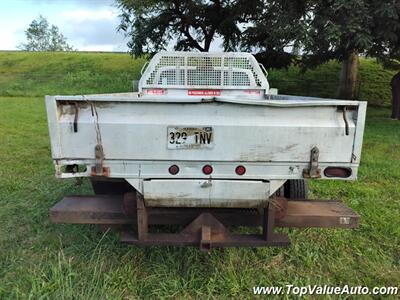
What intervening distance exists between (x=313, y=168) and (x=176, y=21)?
15.8 m

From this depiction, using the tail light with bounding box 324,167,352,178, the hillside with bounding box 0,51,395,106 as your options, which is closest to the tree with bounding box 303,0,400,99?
the tail light with bounding box 324,167,352,178

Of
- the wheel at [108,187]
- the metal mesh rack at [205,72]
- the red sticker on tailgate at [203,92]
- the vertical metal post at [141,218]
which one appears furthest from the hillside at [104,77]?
the vertical metal post at [141,218]

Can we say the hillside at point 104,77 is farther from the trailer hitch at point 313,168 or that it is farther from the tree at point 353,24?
the trailer hitch at point 313,168

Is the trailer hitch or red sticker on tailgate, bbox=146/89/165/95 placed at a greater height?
red sticker on tailgate, bbox=146/89/165/95

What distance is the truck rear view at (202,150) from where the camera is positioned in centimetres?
298

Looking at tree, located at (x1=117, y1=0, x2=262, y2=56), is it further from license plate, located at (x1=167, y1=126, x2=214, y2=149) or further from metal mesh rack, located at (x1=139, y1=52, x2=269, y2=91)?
license plate, located at (x1=167, y1=126, x2=214, y2=149)

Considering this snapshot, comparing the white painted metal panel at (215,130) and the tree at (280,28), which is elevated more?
the tree at (280,28)

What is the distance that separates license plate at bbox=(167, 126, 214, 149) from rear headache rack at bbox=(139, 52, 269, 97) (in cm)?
252

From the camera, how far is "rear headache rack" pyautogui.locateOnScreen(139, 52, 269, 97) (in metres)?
5.41

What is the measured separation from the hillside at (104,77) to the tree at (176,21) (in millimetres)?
5328

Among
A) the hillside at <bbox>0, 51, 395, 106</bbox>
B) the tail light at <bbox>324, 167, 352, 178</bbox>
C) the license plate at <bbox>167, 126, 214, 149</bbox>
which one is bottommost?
the hillside at <bbox>0, 51, 395, 106</bbox>

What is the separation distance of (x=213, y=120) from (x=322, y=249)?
181 cm

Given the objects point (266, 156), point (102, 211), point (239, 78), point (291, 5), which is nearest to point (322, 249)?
point (266, 156)

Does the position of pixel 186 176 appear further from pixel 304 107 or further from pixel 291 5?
pixel 291 5
